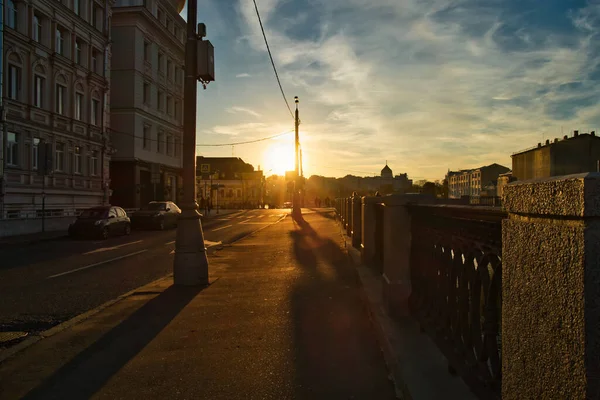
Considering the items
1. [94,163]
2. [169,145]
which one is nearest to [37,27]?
[94,163]

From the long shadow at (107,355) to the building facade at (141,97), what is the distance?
28.7 meters

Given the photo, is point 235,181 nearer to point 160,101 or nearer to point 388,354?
point 160,101

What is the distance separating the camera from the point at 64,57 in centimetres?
2884

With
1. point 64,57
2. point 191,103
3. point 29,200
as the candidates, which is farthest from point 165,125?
point 191,103

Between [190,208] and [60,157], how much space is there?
24.0 meters

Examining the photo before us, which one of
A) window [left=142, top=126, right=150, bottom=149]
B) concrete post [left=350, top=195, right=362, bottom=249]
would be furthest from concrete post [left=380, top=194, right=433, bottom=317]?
window [left=142, top=126, right=150, bottom=149]

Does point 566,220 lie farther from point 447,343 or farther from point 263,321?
point 263,321

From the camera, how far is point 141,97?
4056 cm

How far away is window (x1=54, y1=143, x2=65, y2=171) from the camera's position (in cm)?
2884

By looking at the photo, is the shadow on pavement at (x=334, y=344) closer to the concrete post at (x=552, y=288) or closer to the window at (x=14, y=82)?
the concrete post at (x=552, y=288)

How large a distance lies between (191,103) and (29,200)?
2089 centimetres

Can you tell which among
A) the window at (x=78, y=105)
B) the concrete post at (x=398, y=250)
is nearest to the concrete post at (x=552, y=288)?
the concrete post at (x=398, y=250)

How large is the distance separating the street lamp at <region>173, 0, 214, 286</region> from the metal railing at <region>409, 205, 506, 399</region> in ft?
15.7

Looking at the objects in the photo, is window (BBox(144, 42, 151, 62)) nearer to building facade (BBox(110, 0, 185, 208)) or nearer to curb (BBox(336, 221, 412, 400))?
building facade (BBox(110, 0, 185, 208))
